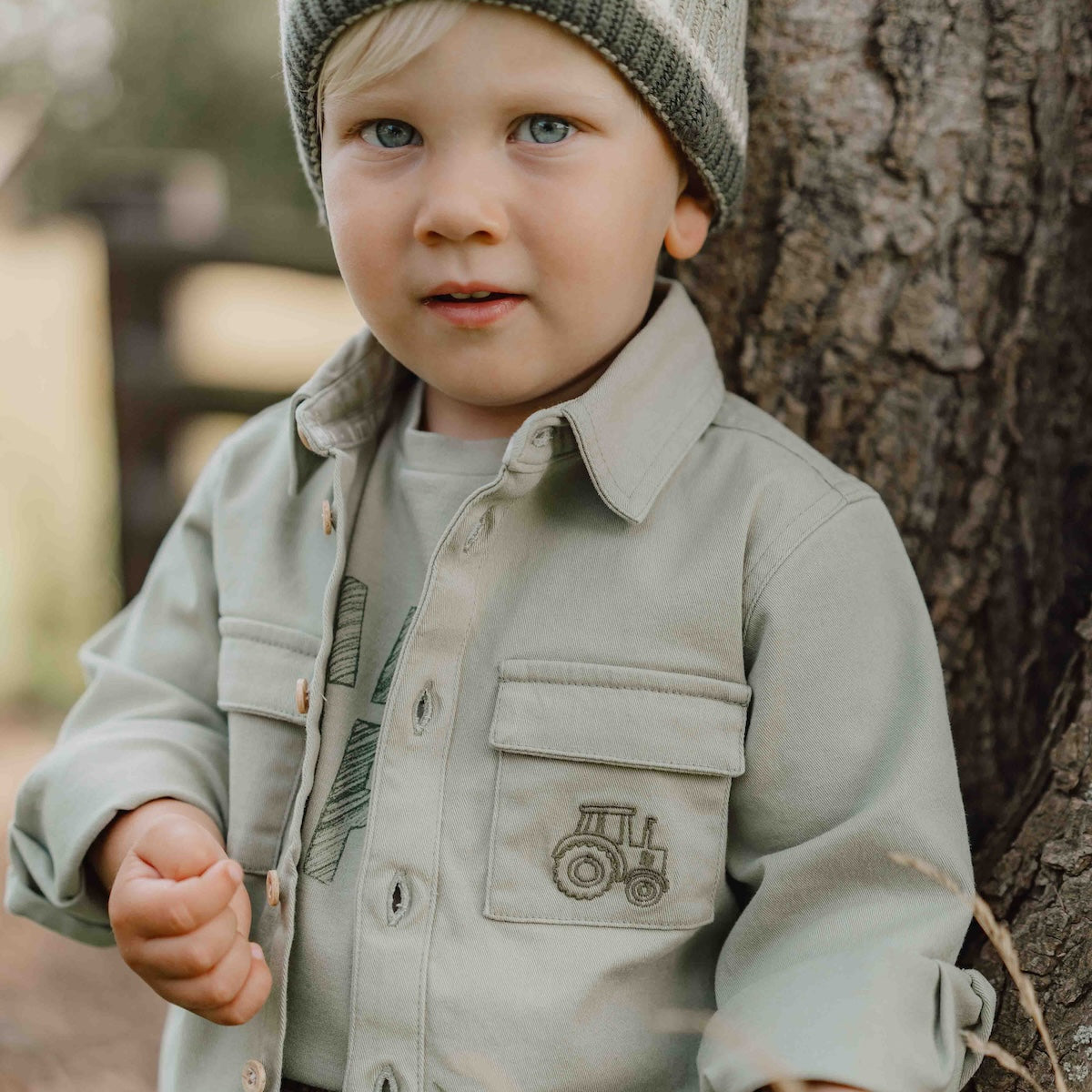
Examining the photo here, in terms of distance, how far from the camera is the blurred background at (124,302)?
4.18 m

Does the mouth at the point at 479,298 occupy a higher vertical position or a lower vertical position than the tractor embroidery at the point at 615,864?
higher

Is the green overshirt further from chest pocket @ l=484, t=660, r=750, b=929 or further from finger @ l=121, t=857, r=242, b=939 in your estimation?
finger @ l=121, t=857, r=242, b=939

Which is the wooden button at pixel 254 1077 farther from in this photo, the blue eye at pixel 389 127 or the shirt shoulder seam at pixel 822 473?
the blue eye at pixel 389 127

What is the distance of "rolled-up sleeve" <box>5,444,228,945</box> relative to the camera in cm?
164

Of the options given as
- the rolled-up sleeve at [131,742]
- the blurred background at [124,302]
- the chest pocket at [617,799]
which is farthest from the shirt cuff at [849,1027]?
the blurred background at [124,302]

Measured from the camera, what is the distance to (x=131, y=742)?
5.60 feet

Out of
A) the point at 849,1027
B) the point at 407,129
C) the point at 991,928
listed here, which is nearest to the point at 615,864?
the point at 849,1027

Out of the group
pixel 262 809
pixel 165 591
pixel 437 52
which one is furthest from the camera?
pixel 165 591

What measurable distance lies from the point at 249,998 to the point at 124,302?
11.0 ft

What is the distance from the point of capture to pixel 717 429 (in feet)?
5.52

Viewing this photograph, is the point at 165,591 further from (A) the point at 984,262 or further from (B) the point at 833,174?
(A) the point at 984,262

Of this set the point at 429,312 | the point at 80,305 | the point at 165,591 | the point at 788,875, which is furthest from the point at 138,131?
the point at 788,875

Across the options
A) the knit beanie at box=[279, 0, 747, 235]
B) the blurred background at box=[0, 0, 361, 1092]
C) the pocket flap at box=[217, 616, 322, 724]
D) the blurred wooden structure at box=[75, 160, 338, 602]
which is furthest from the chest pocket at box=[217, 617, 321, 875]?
the blurred wooden structure at box=[75, 160, 338, 602]

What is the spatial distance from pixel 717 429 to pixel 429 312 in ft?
1.39
